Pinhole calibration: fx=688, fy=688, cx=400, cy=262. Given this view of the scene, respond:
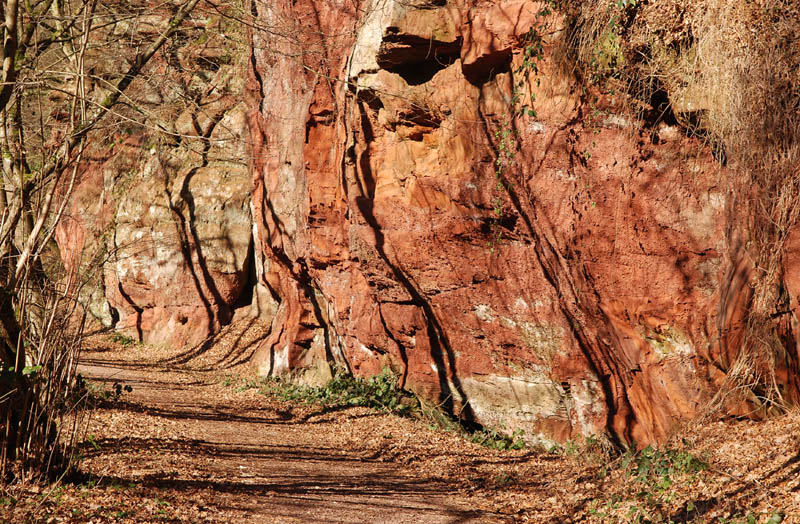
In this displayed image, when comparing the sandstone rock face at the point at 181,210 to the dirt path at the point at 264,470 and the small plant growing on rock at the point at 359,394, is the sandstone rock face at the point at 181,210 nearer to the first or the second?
the small plant growing on rock at the point at 359,394

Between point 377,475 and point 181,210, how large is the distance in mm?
13290

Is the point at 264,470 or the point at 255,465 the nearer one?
the point at 264,470

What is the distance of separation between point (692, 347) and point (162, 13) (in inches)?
368

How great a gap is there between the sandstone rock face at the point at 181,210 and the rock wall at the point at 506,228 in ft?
22.0

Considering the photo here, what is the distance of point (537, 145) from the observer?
8.47 m

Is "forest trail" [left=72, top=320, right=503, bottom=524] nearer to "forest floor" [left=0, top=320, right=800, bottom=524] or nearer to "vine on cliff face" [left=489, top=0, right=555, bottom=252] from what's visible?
"forest floor" [left=0, top=320, right=800, bottom=524]

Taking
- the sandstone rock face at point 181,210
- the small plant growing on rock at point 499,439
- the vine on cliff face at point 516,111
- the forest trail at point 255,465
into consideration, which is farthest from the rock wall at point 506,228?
the sandstone rock face at point 181,210

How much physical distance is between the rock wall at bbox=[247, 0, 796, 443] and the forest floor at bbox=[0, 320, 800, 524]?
81 centimetres

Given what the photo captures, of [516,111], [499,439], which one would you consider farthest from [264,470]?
[516,111]

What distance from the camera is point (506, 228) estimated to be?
904cm

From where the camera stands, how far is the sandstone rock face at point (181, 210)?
739 inches

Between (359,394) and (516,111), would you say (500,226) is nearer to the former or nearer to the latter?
(516,111)

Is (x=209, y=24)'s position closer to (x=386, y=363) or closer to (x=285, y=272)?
(x=285, y=272)

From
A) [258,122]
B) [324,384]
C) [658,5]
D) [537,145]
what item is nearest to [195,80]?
[258,122]
